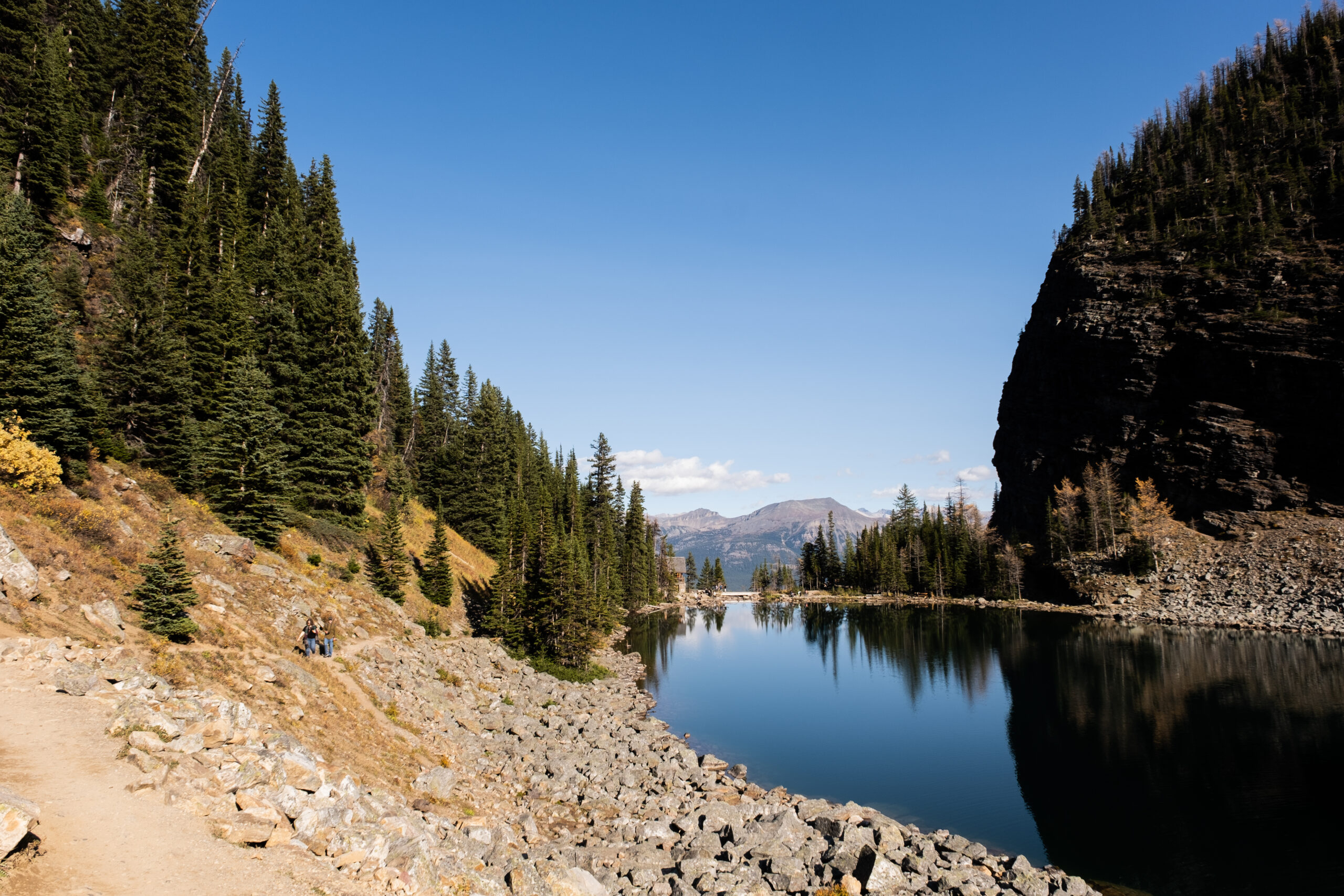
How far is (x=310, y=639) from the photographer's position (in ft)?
77.6

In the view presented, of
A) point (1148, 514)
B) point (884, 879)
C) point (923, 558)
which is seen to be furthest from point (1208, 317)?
point (884, 879)

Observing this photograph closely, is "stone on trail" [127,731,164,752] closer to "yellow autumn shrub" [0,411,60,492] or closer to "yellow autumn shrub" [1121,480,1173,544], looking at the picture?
"yellow autumn shrub" [0,411,60,492]

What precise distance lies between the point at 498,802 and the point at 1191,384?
117 metres

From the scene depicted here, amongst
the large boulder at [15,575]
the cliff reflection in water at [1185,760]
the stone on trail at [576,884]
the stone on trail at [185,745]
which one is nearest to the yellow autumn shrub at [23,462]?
the large boulder at [15,575]

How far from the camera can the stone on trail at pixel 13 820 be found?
8.28 m

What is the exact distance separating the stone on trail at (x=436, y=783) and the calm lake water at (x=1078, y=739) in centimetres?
1792

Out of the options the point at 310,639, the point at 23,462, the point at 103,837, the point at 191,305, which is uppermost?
the point at 191,305

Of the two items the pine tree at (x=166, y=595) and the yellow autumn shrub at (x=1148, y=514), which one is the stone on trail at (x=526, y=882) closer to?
the pine tree at (x=166, y=595)

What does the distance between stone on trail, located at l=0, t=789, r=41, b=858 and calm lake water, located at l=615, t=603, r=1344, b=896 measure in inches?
1137

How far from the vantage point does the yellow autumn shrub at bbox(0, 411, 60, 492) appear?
66.5 feet

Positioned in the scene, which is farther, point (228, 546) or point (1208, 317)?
point (1208, 317)

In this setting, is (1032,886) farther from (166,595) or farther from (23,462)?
(23,462)

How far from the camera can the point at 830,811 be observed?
83.5ft

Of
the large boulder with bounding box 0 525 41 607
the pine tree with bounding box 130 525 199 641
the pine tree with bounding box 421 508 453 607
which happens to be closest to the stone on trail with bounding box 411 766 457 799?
the pine tree with bounding box 130 525 199 641
